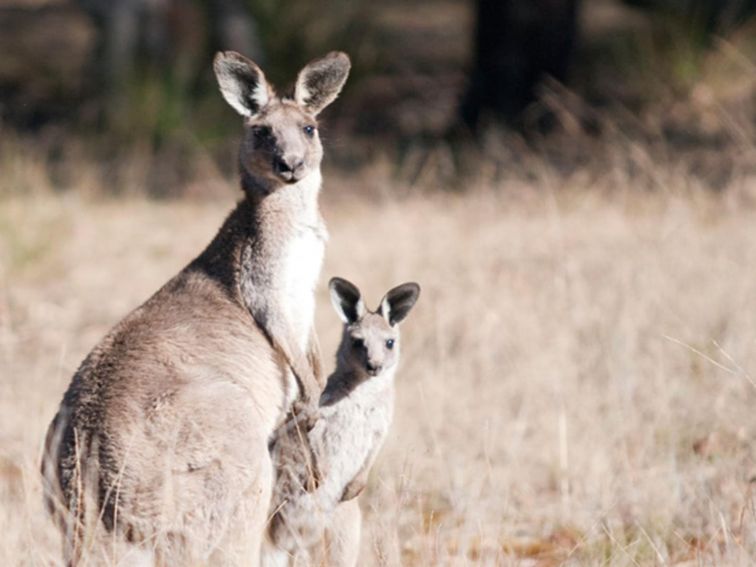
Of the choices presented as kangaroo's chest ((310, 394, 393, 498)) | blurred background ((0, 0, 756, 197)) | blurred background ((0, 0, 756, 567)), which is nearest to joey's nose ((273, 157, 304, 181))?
kangaroo's chest ((310, 394, 393, 498))

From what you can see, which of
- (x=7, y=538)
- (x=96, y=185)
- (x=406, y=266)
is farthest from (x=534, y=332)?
(x=96, y=185)

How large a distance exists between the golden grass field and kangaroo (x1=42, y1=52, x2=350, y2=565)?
357mm

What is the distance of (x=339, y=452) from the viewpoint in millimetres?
4262

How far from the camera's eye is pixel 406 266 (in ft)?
27.5

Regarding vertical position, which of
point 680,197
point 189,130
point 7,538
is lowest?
point 189,130

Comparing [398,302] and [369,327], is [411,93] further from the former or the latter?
[369,327]

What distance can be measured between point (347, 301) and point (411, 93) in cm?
1014

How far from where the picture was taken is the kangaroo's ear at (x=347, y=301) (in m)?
4.42

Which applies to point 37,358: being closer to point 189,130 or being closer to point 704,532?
point 704,532

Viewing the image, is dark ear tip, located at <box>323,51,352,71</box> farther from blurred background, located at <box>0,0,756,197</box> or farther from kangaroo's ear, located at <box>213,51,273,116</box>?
blurred background, located at <box>0,0,756,197</box>

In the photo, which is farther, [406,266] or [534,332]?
[406,266]

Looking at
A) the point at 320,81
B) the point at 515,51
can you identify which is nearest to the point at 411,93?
the point at 515,51

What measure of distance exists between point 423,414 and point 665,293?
163 cm

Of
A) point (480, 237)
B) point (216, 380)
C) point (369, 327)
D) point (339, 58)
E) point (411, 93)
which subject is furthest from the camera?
point (411, 93)
